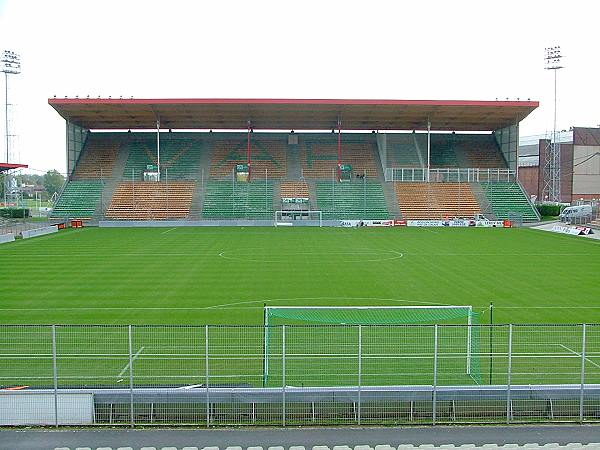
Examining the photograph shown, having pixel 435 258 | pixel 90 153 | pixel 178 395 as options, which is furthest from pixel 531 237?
pixel 90 153

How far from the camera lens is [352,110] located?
58.6 metres

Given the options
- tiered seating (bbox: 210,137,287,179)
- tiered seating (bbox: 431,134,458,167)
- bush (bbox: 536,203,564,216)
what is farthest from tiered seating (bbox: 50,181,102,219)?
bush (bbox: 536,203,564,216)

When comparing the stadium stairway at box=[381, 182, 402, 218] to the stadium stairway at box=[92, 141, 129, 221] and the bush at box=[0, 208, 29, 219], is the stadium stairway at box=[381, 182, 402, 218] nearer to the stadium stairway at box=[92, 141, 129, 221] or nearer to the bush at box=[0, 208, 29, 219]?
the stadium stairway at box=[92, 141, 129, 221]

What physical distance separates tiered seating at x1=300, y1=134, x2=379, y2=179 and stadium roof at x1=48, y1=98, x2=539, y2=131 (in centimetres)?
231

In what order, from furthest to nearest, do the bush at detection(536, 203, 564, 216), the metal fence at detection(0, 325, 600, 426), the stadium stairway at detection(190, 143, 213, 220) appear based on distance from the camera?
the bush at detection(536, 203, 564, 216)
the stadium stairway at detection(190, 143, 213, 220)
the metal fence at detection(0, 325, 600, 426)

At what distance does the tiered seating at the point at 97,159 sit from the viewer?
64188mm

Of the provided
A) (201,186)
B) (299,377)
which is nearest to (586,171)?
(201,186)

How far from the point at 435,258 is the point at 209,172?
1492 inches

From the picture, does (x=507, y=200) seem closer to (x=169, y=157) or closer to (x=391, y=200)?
(x=391, y=200)

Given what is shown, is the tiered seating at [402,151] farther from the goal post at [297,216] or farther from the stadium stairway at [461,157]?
the goal post at [297,216]

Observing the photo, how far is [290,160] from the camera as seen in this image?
66.8m

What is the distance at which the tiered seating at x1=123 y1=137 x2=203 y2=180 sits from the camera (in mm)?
64938

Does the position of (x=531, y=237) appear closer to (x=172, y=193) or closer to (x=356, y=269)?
(x=356, y=269)

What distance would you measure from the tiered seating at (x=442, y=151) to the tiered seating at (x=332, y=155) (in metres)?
A: 6.50
